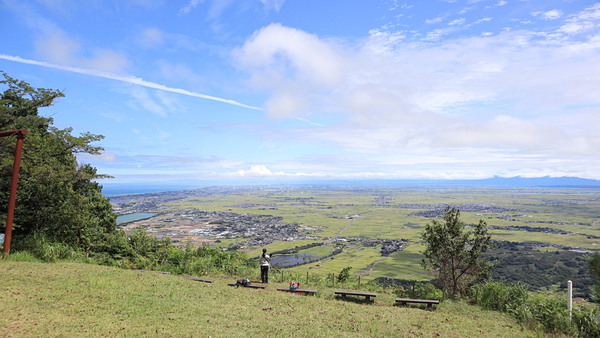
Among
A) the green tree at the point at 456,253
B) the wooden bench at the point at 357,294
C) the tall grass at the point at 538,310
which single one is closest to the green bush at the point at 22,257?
the wooden bench at the point at 357,294

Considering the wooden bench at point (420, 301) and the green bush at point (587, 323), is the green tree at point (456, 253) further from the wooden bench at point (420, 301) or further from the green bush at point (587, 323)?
the green bush at point (587, 323)

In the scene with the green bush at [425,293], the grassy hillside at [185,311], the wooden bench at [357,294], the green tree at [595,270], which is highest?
the green tree at [595,270]

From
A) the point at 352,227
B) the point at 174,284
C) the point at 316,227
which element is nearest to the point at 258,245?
the point at 316,227

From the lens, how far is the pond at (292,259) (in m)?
63.9

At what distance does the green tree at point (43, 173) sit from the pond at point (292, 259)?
43168 millimetres

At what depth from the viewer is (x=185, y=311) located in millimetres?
11047

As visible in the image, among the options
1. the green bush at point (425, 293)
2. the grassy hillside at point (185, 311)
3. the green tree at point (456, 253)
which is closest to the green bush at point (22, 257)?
the grassy hillside at point (185, 311)

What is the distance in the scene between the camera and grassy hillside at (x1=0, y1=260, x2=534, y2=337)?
918 centimetres

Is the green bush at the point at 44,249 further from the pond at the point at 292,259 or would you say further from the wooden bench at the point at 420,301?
the pond at the point at 292,259

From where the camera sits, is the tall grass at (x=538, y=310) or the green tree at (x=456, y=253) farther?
the green tree at (x=456, y=253)

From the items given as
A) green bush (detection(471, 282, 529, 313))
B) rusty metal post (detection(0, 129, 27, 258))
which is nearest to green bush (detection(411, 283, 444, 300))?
green bush (detection(471, 282, 529, 313))

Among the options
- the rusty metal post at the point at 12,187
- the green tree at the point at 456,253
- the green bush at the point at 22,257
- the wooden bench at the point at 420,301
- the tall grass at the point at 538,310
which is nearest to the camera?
the tall grass at the point at 538,310

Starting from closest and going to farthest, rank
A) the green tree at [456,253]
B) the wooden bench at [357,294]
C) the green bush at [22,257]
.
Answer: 1. the wooden bench at [357,294]
2. the green bush at [22,257]
3. the green tree at [456,253]

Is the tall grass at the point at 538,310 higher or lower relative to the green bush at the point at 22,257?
lower
